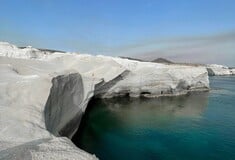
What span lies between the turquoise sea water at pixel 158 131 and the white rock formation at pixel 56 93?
2.60 metres

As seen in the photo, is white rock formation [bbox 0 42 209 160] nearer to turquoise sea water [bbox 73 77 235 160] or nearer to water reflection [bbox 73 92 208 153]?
water reflection [bbox 73 92 208 153]

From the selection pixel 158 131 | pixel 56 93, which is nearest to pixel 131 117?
pixel 158 131

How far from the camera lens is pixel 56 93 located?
51.3ft

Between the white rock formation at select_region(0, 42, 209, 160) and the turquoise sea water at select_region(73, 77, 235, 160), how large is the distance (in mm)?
2601

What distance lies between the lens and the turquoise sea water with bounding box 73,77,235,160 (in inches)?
707

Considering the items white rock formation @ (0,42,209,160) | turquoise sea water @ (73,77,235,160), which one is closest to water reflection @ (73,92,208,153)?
turquoise sea water @ (73,77,235,160)

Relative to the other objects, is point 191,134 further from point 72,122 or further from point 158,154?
point 72,122

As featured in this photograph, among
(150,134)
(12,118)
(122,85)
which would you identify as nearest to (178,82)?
(122,85)

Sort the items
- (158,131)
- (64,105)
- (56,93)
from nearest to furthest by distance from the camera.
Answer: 1. (56,93)
2. (64,105)
3. (158,131)

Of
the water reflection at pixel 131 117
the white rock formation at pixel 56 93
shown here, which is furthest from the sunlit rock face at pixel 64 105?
the water reflection at pixel 131 117

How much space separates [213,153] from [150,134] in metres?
5.69

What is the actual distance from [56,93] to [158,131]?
36.4 feet

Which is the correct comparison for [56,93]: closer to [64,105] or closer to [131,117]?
[64,105]

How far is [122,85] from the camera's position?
4319cm
